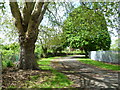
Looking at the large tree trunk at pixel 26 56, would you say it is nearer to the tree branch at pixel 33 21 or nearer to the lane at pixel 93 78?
the tree branch at pixel 33 21

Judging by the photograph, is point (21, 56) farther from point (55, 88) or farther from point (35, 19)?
point (55, 88)

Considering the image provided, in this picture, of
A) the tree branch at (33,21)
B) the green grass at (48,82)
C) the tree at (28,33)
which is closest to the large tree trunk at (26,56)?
the tree at (28,33)

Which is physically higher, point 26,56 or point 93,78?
point 26,56

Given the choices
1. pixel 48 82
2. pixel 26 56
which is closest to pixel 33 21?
pixel 26 56

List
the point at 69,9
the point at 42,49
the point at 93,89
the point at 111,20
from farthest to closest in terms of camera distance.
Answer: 1. the point at 42,49
2. the point at 69,9
3. the point at 111,20
4. the point at 93,89

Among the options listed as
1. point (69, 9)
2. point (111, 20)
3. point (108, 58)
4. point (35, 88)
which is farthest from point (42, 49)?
point (35, 88)

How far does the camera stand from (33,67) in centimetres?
911

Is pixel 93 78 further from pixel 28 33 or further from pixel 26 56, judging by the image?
pixel 28 33

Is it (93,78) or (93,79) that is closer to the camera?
(93,79)

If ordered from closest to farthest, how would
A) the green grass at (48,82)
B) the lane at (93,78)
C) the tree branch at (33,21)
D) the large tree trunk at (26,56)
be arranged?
the green grass at (48,82) < the lane at (93,78) < the tree branch at (33,21) < the large tree trunk at (26,56)

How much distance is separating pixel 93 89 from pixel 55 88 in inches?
57.5

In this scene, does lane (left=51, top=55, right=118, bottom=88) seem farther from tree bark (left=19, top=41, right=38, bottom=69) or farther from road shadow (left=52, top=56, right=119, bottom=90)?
tree bark (left=19, top=41, right=38, bottom=69)

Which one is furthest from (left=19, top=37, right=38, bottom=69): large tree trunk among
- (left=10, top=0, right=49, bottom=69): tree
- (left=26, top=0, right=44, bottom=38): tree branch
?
(left=26, top=0, right=44, bottom=38): tree branch

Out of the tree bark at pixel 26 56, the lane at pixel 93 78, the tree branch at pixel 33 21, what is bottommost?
the lane at pixel 93 78
